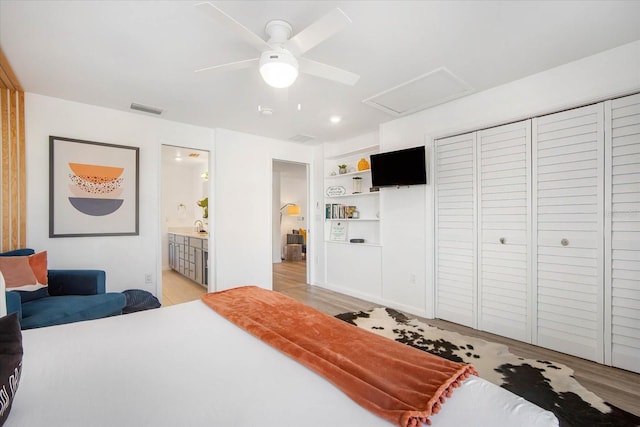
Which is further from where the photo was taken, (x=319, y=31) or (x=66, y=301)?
(x=66, y=301)

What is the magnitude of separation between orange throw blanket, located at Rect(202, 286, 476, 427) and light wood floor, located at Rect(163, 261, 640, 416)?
65.4 inches

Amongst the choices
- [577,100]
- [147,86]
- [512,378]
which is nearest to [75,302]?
[147,86]

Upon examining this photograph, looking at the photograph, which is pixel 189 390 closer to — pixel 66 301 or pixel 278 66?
pixel 278 66

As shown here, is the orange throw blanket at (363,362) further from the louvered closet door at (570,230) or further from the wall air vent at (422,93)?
the wall air vent at (422,93)

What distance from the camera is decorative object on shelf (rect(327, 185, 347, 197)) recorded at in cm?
479

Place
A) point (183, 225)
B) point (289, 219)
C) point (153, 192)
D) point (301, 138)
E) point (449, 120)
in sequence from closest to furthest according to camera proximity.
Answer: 1. point (449, 120)
2. point (153, 192)
3. point (301, 138)
4. point (183, 225)
5. point (289, 219)

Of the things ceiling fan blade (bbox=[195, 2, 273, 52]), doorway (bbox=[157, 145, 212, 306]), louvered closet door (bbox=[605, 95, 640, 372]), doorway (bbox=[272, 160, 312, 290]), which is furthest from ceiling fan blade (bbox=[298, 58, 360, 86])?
doorway (bbox=[272, 160, 312, 290])

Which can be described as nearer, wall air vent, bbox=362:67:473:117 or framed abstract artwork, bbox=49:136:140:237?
wall air vent, bbox=362:67:473:117

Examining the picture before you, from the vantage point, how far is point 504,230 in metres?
2.87

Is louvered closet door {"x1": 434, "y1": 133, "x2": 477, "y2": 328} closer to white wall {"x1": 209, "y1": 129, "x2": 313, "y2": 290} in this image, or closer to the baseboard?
the baseboard

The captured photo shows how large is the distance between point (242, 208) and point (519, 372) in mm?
3685

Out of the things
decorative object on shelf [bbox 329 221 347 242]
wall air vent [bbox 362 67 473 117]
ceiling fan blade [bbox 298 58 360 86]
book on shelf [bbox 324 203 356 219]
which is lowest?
decorative object on shelf [bbox 329 221 347 242]

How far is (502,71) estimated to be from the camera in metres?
2.54

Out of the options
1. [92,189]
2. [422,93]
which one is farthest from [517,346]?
[92,189]
